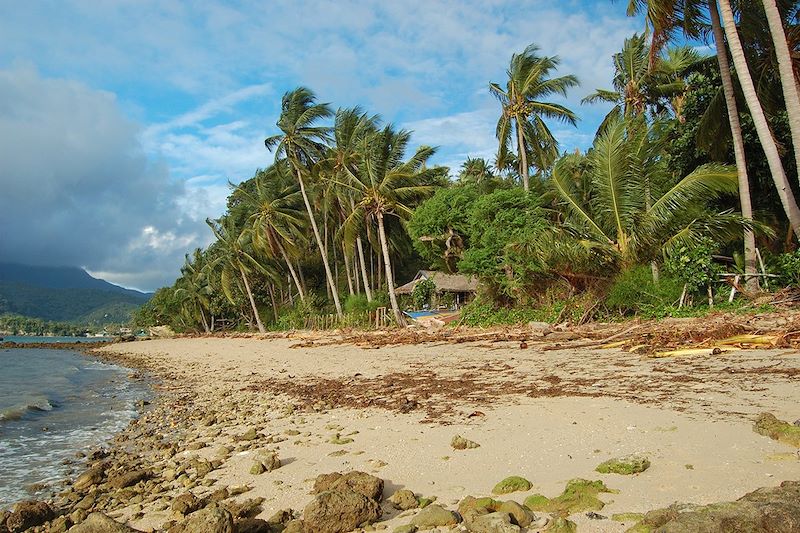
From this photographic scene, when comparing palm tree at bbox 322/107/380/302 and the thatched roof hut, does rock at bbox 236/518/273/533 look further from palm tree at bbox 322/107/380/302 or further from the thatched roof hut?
the thatched roof hut

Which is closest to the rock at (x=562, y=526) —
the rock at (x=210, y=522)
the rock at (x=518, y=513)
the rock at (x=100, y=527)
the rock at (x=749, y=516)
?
the rock at (x=518, y=513)

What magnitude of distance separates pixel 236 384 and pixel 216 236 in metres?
31.7

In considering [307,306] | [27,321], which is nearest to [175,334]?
[307,306]

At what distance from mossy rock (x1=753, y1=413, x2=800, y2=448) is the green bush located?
393 inches

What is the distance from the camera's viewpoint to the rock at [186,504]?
3.50 metres

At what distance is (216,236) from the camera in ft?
133

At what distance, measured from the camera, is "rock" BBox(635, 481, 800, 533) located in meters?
1.88

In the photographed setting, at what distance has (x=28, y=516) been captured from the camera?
11.7 feet

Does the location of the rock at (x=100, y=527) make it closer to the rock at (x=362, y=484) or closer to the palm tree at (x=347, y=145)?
the rock at (x=362, y=484)

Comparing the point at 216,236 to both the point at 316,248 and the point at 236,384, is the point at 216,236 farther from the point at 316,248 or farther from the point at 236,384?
the point at 236,384

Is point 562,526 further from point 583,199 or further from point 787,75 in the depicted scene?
point 583,199

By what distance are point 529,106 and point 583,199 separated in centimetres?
526

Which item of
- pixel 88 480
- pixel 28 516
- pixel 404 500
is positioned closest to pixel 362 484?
pixel 404 500

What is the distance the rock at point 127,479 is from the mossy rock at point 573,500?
344 cm
